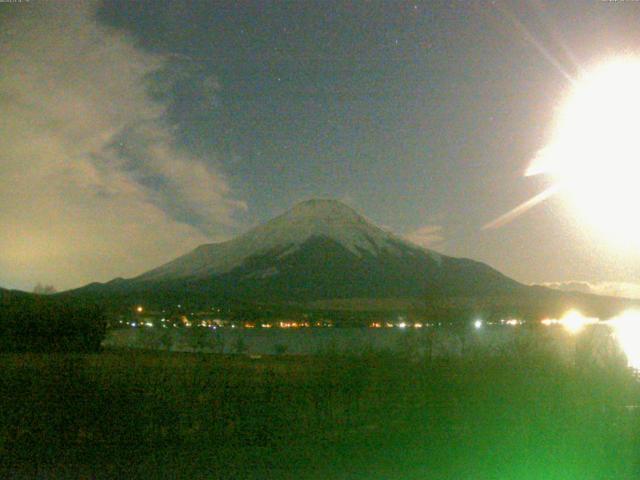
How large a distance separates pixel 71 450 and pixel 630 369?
12.8m

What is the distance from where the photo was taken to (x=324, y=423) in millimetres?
12609

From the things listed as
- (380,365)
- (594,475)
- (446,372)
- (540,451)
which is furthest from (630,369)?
(594,475)

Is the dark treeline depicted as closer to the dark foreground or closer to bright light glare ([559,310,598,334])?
the dark foreground

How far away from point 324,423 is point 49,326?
75.3 ft

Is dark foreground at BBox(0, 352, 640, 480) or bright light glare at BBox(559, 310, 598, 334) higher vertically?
bright light glare at BBox(559, 310, 598, 334)

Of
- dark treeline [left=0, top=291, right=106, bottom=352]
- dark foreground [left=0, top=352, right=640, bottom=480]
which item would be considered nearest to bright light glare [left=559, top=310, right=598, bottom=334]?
dark foreground [left=0, top=352, right=640, bottom=480]

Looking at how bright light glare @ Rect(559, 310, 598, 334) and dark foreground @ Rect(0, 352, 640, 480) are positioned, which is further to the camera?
bright light glare @ Rect(559, 310, 598, 334)

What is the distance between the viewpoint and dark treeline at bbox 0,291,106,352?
31266mm

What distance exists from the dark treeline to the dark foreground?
15516 mm

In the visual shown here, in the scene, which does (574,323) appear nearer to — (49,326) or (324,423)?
(324,423)

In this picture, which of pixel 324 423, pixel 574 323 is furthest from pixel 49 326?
pixel 324 423

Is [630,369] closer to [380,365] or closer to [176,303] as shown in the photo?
[380,365]

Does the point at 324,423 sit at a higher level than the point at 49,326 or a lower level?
lower

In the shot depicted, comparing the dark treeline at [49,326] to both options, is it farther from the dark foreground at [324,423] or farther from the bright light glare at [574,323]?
the bright light glare at [574,323]
